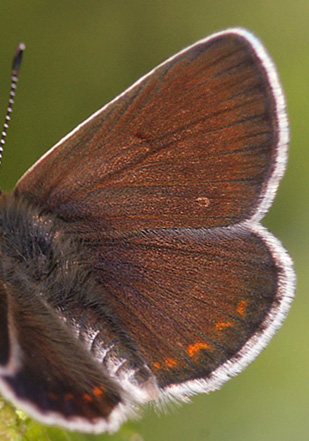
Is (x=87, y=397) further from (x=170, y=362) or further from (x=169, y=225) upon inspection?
(x=169, y=225)

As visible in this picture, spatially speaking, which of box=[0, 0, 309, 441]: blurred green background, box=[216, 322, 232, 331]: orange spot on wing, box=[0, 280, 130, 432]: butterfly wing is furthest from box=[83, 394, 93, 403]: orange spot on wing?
box=[0, 0, 309, 441]: blurred green background

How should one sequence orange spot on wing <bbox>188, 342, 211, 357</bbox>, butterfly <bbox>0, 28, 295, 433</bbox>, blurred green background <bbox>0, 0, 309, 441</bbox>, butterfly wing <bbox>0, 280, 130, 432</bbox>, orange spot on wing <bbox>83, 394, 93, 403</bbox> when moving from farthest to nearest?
blurred green background <bbox>0, 0, 309, 441</bbox>, orange spot on wing <bbox>188, 342, 211, 357</bbox>, butterfly <bbox>0, 28, 295, 433</bbox>, orange spot on wing <bbox>83, 394, 93, 403</bbox>, butterfly wing <bbox>0, 280, 130, 432</bbox>

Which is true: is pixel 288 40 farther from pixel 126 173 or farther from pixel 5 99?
pixel 126 173

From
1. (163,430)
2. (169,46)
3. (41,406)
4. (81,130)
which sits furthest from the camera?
(169,46)

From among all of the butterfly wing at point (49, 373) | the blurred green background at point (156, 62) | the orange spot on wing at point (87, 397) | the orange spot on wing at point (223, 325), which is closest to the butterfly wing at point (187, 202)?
the orange spot on wing at point (223, 325)

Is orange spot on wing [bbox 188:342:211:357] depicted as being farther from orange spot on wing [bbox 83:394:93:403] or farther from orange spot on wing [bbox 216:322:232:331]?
orange spot on wing [bbox 83:394:93:403]

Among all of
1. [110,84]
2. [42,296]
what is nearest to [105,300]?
[42,296]

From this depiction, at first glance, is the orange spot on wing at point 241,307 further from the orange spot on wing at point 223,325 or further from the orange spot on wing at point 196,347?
the orange spot on wing at point 196,347
